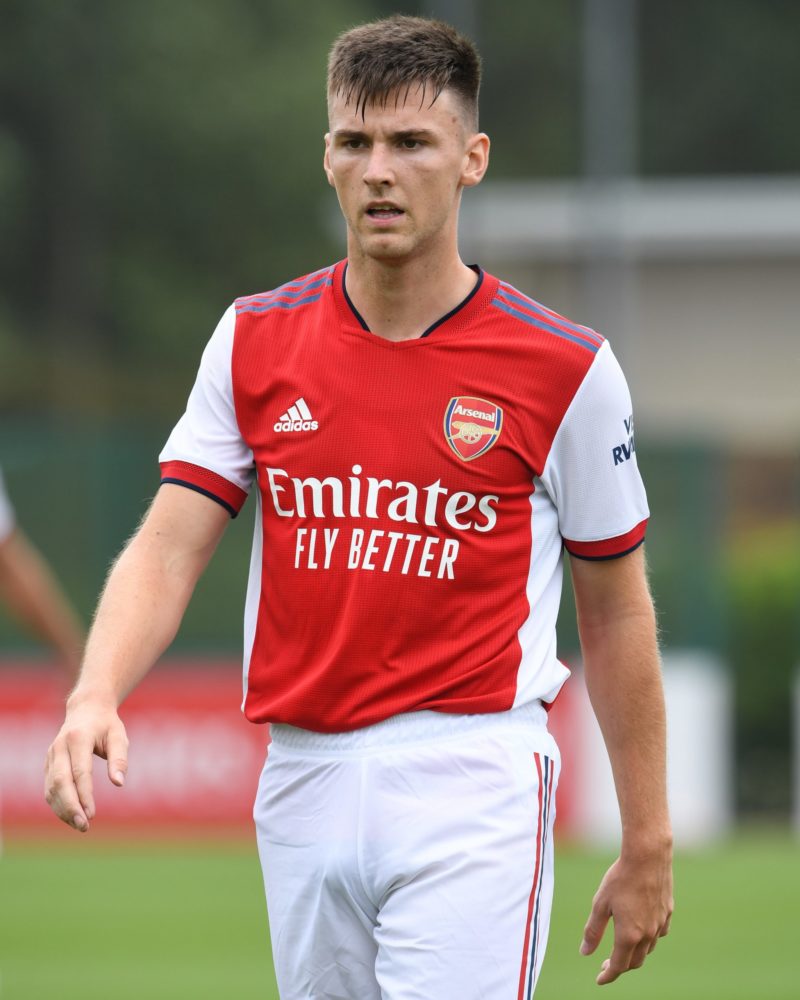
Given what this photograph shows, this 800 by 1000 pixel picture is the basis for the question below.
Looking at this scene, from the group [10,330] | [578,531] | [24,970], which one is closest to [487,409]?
[578,531]

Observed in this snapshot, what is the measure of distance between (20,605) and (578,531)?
367cm

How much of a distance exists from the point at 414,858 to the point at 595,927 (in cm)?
54

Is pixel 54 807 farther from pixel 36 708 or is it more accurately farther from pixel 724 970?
pixel 36 708

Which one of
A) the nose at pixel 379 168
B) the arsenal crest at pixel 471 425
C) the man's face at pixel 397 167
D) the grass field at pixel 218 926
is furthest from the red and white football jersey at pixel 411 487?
the grass field at pixel 218 926

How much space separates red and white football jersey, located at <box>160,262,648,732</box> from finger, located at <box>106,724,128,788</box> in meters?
0.51

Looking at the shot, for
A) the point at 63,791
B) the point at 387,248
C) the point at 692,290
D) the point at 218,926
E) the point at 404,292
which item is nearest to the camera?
the point at 63,791

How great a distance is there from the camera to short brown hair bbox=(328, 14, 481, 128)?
13.5ft

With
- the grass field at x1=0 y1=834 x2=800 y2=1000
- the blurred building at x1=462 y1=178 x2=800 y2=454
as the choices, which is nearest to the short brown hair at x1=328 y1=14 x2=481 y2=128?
the grass field at x1=0 y1=834 x2=800 y2=1000

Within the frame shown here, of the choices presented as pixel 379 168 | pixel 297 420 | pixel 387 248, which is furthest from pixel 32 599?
pixel 379 168

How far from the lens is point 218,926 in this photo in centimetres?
1150

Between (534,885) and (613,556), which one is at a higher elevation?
(613,556)

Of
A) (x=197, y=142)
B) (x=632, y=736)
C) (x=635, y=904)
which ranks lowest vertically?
(x=635, y=904)

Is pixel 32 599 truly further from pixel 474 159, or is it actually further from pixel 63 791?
pixel 63 791

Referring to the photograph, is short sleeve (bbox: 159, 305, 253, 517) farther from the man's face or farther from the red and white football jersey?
the man's face
